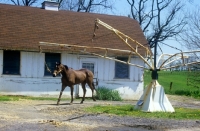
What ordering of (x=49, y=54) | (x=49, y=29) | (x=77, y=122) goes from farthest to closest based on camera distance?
(x=49, y=29)
(x=49, y=54)
(x=77, y=122)

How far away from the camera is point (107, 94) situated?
23797 millimetres

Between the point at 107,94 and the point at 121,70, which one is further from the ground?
the point at 121,70

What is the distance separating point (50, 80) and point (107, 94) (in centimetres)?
354

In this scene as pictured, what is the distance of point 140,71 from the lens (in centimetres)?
2536

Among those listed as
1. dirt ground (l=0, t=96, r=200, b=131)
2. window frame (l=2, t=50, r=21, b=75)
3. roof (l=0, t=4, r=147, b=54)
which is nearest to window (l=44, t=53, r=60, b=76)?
roof (l=0, t=4, r=147, b=54)

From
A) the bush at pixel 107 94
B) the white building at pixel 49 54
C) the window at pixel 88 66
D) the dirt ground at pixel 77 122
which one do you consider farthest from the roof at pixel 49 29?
the dirt ground at pixel 77 122

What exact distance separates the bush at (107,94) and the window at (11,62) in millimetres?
4959

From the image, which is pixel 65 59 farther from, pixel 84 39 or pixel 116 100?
pixel 116 100

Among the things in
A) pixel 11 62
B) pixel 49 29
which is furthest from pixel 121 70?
pixel 11 62

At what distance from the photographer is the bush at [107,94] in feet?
77.5

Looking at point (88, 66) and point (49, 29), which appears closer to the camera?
point (88, 66)

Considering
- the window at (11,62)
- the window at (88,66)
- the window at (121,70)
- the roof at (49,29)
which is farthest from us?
the window at (121,70)

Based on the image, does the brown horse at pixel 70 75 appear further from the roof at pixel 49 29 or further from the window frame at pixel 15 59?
the window frame at pixel 15 59

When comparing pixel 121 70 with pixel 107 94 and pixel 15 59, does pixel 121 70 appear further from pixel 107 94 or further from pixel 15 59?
pixel 15 59
